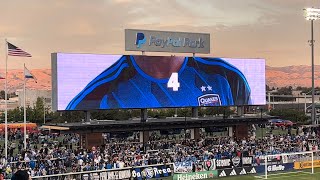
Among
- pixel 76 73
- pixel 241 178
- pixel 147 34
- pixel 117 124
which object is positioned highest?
pixel 147 34

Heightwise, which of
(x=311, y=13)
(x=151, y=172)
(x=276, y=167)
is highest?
(x=311, y=13)

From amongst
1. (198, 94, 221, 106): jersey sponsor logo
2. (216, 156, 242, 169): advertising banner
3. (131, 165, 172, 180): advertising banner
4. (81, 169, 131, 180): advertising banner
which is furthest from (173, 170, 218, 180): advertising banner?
(198, 94, 221, 106): jersey sponsor logo

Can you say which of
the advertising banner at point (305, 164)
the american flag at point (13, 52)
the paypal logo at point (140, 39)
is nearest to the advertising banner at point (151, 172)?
the advertising banner at point (305, 164)

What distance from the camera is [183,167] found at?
33.8 m

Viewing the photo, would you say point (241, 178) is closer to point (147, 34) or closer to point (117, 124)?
point (117, 124)

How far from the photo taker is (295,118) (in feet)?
335

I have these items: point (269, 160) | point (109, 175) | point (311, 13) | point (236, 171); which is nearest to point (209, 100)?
point (311, 13)

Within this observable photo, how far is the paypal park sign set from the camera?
177ft

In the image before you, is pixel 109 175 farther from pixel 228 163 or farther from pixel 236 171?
pixel 228 163

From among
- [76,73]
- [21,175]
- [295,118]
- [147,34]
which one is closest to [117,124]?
[76,73]

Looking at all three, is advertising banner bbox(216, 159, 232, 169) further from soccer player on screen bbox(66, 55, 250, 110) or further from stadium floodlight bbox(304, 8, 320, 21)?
stadium floodlight bbox(304, 8, 320, 21)

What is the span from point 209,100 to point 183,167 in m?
23.9

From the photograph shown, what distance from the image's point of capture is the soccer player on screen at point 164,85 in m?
49.6

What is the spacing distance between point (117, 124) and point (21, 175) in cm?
4365
